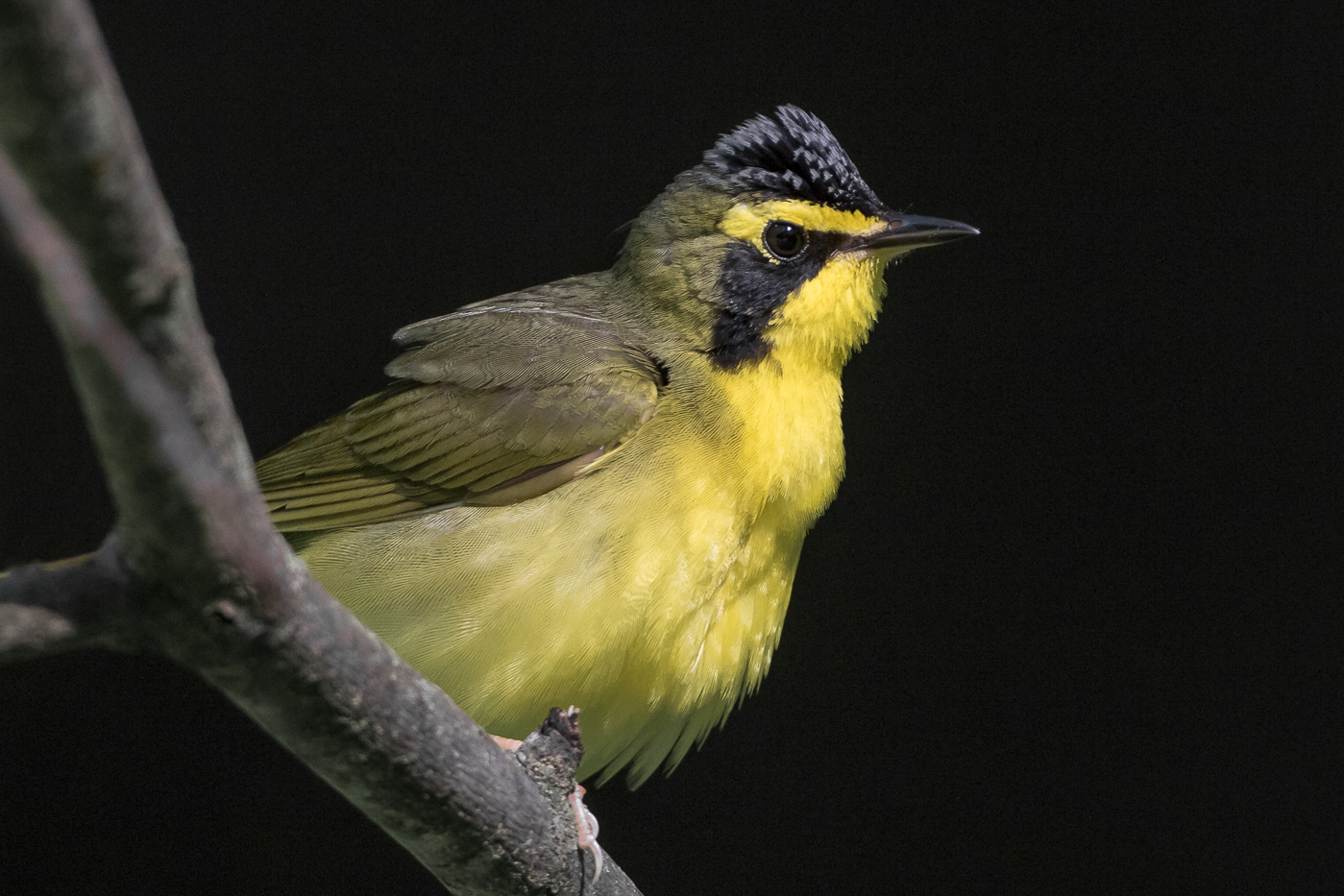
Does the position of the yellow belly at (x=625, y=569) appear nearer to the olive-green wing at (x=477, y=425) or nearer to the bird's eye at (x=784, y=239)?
the olive-green wing at (x=477, y=425)

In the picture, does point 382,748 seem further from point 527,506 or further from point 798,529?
point 798,529

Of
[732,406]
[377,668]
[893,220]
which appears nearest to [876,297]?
[893,220]

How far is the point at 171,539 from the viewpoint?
2.50ft

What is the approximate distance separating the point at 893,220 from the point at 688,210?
32 cm

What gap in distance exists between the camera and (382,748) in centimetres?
98

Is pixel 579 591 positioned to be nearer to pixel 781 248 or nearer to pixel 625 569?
pixel 625 569

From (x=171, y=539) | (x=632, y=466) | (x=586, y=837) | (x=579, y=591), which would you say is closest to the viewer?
(x=171, y=539)

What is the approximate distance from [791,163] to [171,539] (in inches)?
49.3

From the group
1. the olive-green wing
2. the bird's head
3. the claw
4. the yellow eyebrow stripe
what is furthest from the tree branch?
the yellow eyebrow stripe

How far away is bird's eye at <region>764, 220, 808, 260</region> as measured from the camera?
174cm

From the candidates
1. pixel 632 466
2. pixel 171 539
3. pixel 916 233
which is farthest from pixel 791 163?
pixel 171 539

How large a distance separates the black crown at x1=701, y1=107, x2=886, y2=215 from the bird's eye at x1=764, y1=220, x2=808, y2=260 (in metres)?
0.06

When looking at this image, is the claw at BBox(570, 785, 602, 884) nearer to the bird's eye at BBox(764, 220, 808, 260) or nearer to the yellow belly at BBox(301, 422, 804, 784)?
the yellow belly at BBox(301, 422, 804, 784)

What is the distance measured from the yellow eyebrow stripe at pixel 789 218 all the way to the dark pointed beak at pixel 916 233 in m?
0.02
